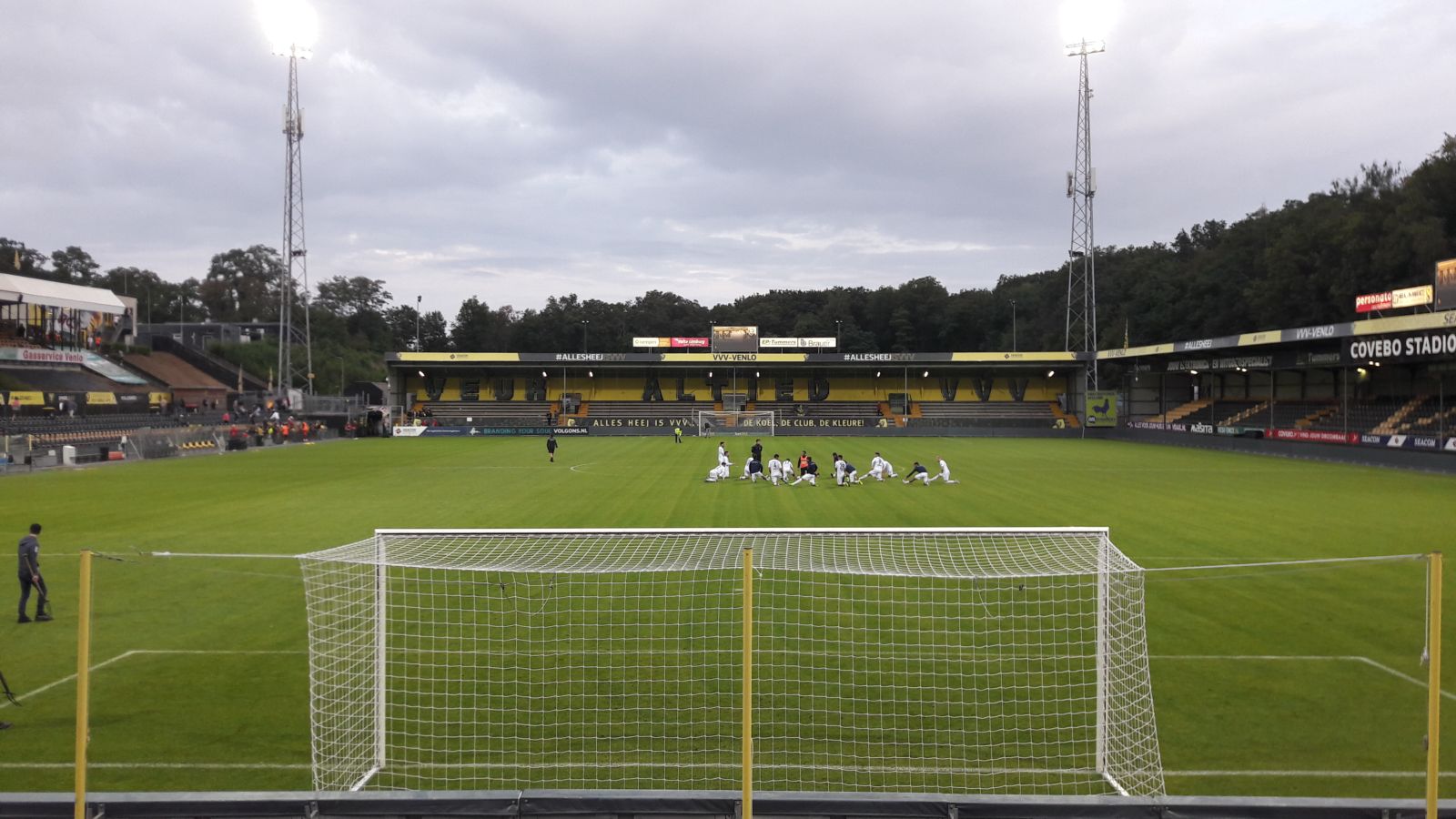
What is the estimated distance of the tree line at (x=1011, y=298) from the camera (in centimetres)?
5566

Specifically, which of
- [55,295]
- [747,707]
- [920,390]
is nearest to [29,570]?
[747,707]

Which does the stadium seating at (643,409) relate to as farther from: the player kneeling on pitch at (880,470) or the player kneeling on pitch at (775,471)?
the player kneeling on pitch at (775,471)

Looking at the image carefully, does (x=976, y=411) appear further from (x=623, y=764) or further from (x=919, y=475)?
(x=623, y=764)

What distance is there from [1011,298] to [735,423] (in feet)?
209

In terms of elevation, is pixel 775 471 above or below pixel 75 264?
below

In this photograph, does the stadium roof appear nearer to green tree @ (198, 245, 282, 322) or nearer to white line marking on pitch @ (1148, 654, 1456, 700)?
green tree @ (198, 245, 282, 322)

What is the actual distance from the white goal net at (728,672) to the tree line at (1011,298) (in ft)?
191

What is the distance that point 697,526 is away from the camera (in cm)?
1727

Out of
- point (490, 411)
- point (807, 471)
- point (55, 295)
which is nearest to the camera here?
point (807, 471)

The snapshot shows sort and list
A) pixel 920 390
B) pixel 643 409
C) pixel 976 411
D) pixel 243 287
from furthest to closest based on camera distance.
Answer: pixel 243 287 → pixel 920 390 → pixel 643 409 → pixel 976 411

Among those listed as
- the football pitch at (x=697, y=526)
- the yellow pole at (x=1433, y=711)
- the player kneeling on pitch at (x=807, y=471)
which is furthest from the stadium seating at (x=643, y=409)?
the yellow pole at (x=1433, y=711)

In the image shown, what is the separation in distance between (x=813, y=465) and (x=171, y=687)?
20506 mm

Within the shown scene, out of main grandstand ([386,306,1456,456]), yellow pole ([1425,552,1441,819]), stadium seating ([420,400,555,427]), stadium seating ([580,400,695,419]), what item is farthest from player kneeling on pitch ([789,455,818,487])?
stadium seating ([420,400,555,427])

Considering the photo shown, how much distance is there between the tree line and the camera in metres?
55.7
